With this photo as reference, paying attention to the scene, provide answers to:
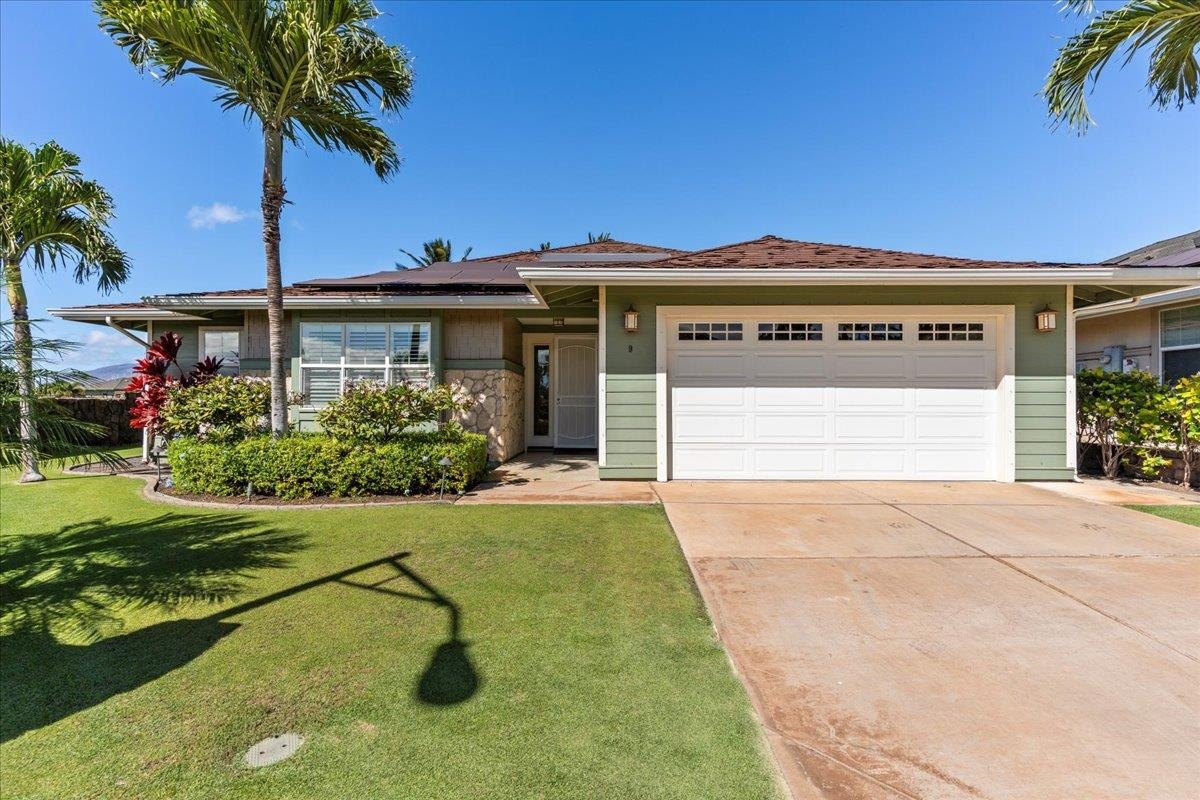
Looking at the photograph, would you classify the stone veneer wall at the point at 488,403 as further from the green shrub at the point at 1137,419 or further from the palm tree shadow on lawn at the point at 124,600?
the green shrub at the point at 1137,419

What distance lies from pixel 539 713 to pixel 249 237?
8063 millimetres

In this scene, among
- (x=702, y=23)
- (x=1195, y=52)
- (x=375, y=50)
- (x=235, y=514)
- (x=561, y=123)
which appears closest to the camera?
(x=235, y=514)

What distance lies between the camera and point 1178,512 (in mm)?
5254

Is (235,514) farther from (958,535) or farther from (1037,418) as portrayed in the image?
(1037,418)

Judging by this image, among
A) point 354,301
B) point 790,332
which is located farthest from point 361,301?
point 790,332

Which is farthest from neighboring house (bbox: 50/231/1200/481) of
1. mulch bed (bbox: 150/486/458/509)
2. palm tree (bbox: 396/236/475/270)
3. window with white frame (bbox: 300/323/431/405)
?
palm tree (bbox: 396/236/475/270)

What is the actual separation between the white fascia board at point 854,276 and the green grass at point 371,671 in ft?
11.5

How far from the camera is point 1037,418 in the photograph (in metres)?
6.85

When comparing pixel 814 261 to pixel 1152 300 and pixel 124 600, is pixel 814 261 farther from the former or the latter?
pixel 124 600

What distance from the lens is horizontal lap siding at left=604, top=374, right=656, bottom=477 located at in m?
7.00

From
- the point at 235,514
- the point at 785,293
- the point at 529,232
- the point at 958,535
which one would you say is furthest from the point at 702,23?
the point at 529,232

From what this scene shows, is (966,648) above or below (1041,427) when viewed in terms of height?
below

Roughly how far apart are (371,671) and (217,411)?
5859 millimetres

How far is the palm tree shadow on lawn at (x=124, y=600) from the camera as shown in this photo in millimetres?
2328
